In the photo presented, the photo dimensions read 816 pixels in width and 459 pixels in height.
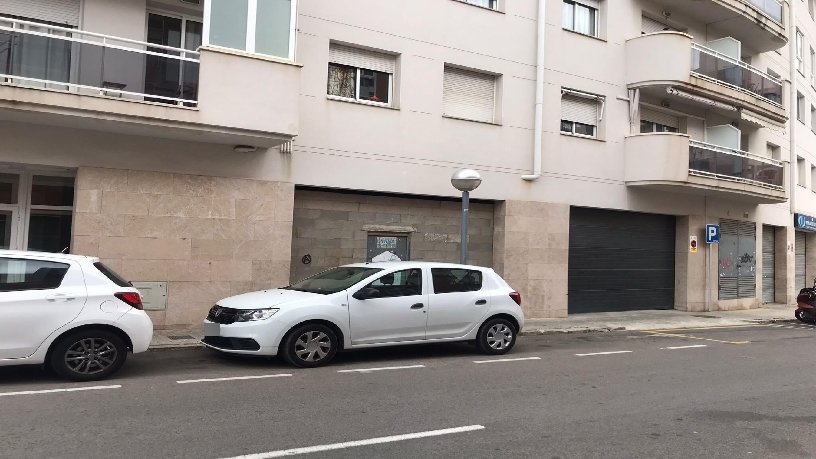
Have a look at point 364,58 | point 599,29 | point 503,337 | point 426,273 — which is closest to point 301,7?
point 364,58

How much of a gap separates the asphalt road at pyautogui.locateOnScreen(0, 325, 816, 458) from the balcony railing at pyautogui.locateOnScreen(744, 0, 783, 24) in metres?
14.8

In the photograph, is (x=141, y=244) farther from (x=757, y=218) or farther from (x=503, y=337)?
(x=757, y=218)

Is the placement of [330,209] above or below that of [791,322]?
above

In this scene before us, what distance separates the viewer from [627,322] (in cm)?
1494

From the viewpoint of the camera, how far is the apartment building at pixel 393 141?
33.1ft

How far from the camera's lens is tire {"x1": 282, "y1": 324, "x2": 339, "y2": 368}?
7934 millimetres

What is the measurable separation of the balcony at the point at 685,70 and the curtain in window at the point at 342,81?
8.34 meters

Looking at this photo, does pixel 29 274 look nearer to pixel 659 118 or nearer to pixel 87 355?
pixel 87 355

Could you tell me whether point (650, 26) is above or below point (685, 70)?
above

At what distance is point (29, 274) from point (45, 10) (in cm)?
587

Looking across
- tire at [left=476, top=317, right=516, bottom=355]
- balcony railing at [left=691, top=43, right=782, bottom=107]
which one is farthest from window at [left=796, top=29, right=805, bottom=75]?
tire at [left=476, top=317, right=516, bottom=355]

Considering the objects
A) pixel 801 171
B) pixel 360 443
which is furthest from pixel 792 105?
pixel 360 443

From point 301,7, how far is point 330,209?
410cm

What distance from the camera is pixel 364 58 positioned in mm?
13109
